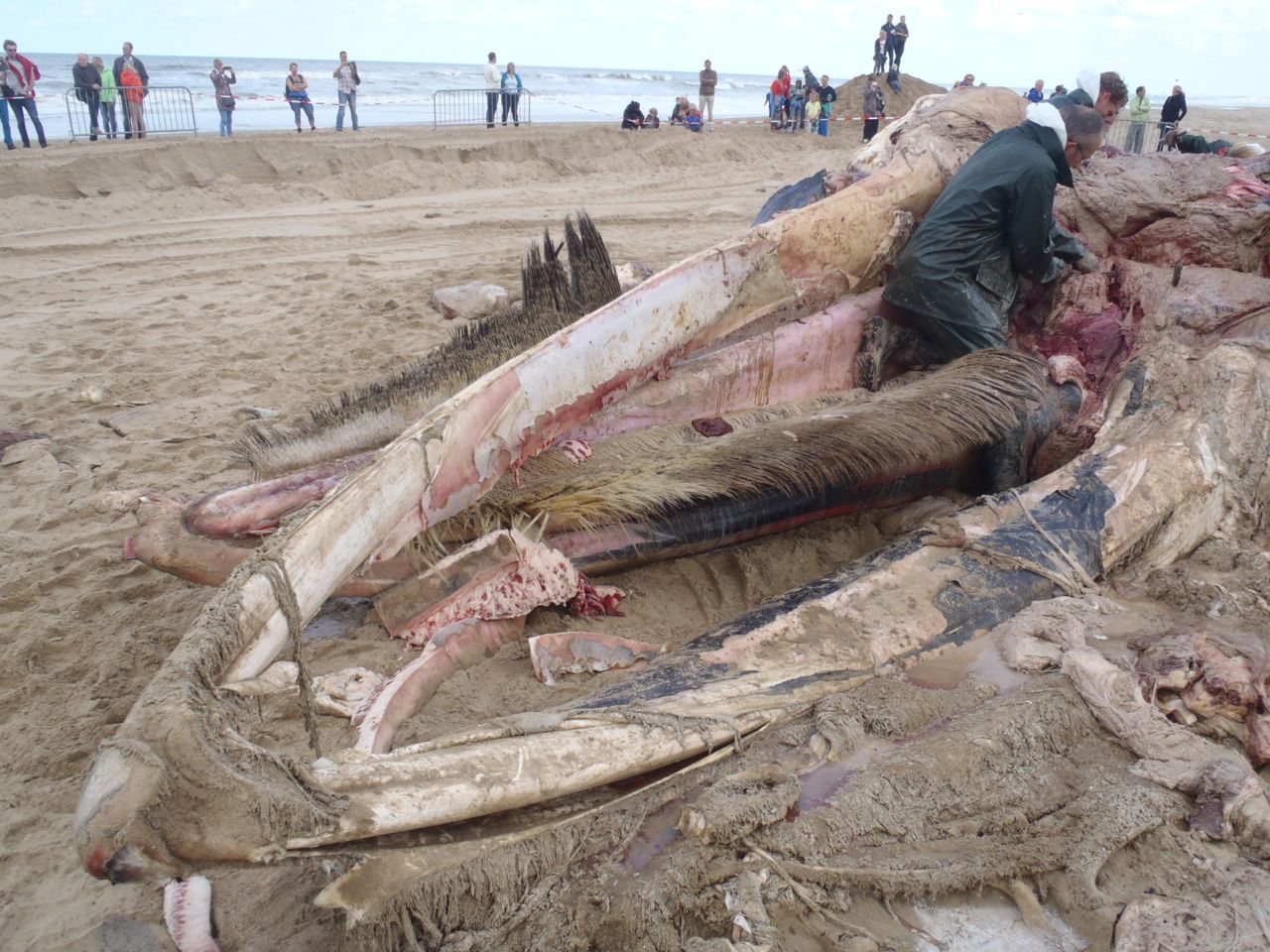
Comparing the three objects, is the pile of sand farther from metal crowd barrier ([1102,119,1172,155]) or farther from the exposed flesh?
the exposed flesh

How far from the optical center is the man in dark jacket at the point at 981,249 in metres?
4.20

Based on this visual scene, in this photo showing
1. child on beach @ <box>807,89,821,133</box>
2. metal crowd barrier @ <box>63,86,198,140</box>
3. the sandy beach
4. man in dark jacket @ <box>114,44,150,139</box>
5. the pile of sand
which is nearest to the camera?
the sandy beach

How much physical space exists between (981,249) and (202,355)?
190 inches

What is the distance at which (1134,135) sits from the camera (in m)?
14.2

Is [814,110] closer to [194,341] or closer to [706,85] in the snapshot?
[706,85]

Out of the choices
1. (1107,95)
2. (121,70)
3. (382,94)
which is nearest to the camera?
(1107,95)

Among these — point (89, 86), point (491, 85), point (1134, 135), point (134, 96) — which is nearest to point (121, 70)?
point (134, 96)

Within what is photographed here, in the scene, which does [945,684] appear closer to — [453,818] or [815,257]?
[453,818]

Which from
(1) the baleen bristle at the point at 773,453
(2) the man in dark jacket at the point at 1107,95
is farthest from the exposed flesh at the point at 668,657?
(2) the man in dark jacket at the point at 1107,95

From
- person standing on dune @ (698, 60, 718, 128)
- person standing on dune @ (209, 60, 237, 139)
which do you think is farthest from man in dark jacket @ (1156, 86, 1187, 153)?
person standing on dune @ (209, 60, 237, 139)

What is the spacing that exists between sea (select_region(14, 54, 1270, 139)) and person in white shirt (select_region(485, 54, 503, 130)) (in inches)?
108

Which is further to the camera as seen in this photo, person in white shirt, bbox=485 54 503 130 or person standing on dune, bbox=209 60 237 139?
person in white shirt, bbox=485 54 503 130

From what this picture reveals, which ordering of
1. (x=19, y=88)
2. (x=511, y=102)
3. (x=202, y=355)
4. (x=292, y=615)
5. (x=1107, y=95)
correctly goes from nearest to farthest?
(x=292, y=615), (x=202, y=355), (x=1107, y=95), (x=19, y=88), (x=511, y=102)

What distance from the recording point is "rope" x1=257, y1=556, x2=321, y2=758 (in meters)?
2.22
